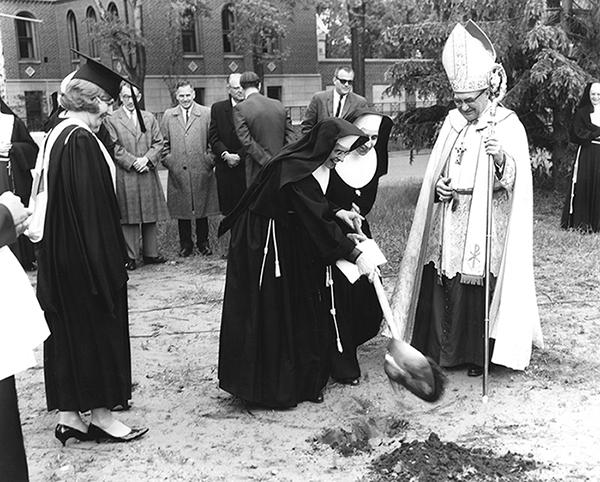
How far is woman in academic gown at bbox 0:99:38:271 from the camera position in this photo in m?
8.45

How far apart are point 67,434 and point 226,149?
507cm

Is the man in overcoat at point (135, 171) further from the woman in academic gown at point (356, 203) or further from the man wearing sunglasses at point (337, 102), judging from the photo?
the woman in academic gown at point (356, 203)

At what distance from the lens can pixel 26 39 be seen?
34.2m

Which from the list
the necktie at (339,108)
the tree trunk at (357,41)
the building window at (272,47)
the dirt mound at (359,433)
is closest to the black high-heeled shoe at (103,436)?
the dirt mound at (359,433)

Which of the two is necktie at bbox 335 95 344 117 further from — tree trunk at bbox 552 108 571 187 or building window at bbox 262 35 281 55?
building window at bbox 262 35 281 55

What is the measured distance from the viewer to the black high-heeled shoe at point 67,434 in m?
4.42

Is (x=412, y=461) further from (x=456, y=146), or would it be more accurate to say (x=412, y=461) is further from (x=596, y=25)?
(x=596, y=25)

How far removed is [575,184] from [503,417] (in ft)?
21.5

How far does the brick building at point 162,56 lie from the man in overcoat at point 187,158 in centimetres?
2152

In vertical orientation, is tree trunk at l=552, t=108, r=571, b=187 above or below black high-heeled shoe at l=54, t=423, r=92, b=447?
above

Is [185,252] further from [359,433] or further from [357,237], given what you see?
[359,433]

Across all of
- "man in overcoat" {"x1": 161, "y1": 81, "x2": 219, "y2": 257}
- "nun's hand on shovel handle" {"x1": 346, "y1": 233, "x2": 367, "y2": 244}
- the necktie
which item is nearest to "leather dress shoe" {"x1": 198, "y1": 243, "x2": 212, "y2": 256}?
"man in overcoat" {"x1": 161, "y1": 81, "x2": 219, "y2": 257}

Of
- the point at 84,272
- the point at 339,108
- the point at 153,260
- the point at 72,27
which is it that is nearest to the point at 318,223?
the point at 84,272

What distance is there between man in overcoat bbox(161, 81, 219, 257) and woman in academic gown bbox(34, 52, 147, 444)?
478 cm
